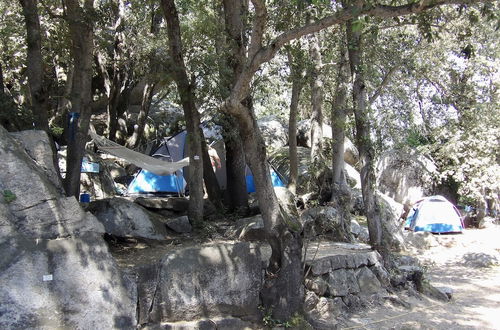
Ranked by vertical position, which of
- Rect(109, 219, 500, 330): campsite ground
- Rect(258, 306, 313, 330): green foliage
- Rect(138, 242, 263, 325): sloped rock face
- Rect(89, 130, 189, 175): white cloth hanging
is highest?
Rect(89, 130, 189, 175): white cloth hanging

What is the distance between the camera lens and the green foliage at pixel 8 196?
15.0 ft

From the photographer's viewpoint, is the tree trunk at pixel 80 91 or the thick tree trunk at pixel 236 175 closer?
the tree trunk at pixel 80 91

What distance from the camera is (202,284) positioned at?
207 inches

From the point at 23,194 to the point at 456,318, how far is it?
5.30m

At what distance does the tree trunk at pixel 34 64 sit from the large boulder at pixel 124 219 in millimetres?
1359

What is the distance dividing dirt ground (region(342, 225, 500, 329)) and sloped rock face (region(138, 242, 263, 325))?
4.20 ft

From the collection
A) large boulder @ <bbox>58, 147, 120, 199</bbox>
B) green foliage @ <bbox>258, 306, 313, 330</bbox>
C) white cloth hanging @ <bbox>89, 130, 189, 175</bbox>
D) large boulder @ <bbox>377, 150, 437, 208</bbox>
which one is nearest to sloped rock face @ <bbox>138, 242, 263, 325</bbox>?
green foliage @ <bbox>258, 306, 313, 330</bbox>

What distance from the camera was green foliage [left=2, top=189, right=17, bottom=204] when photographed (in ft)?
15.0

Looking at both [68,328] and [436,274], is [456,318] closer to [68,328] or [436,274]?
[436,274]

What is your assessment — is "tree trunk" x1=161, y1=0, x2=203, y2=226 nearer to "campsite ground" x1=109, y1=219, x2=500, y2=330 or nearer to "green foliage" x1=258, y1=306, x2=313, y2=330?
"campsite ground" x1=109, y1=219, x2=500, y2=330

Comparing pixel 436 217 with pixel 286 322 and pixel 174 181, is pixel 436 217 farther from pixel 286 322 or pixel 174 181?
pixel 286 322

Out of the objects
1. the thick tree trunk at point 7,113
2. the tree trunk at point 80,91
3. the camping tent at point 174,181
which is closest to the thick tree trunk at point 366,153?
the tree trunk at point 80,91

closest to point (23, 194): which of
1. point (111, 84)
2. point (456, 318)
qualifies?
point (456, 318)

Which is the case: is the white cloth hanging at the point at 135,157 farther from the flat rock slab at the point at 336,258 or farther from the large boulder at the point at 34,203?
the large boulder at the point at 34,203
